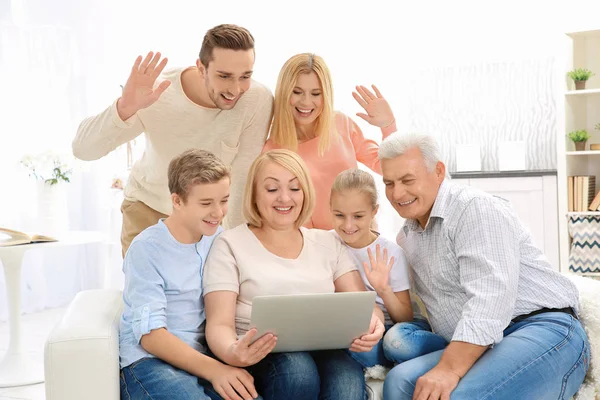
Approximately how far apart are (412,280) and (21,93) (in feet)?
12.0

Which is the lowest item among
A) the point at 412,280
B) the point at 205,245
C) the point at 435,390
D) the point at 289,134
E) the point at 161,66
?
the point at 435,390

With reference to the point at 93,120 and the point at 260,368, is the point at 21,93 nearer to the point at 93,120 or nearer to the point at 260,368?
the point at 93,120

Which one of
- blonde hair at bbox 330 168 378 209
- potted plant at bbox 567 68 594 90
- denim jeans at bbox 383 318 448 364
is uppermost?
potted plant at bbox 567 68 594 90

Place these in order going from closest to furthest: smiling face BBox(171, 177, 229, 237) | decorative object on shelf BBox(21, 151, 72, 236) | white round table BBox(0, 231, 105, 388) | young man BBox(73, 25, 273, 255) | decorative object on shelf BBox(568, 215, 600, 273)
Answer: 1. smiling face BBox(171, 177, 229, 237)
2. young man BBox(73, 25, 273, 255)
3. white round table BBox(0, 231, 105, 388)
4. decorative object on shelf BBox(21, 151, 72, 236)
5. decorative object on shelf BBox(568, 215, 600, 273)

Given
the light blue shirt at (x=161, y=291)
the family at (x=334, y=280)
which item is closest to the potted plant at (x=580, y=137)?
the family at (x=334, y=280)

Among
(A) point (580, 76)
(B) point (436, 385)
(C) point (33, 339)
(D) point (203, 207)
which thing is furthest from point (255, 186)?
(A) point (580, 76)

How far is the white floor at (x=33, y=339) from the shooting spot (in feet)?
11.1

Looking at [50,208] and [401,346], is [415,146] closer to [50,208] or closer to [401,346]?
[401,346]

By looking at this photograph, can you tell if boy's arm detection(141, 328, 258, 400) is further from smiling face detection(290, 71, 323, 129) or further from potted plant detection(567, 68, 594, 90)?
potted plant detection(567, 68, 594, 90)

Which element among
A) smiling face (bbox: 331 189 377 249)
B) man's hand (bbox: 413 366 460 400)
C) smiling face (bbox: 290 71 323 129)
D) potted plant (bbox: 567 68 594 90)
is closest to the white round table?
smiling face (bbox: 290 71 323 129)

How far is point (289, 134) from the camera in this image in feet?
8.79

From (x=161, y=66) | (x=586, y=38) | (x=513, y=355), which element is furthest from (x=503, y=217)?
(x=586, y=38)

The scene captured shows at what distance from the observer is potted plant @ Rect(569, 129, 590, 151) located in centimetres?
488

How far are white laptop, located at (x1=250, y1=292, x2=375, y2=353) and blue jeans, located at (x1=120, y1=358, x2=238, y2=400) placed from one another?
22 cm
